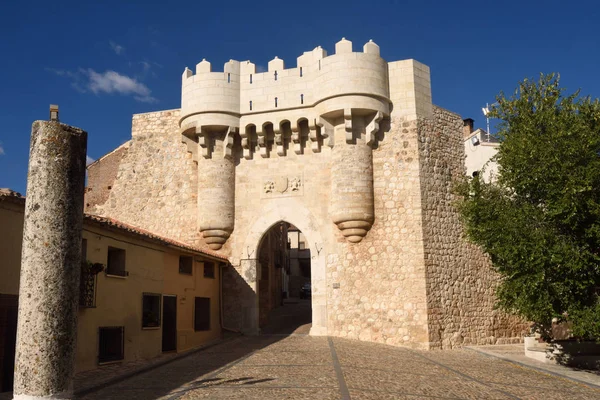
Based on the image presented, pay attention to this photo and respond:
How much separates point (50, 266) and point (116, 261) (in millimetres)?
6360

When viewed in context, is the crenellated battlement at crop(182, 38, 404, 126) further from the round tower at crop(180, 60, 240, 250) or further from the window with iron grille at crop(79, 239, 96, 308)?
the window with iron grille at crop(79, 239, 96, 308)

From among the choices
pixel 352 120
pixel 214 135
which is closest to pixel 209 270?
pixel 214 135

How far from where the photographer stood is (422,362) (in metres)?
13.4

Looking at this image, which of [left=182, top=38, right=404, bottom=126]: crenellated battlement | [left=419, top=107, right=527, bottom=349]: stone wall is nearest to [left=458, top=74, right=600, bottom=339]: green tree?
[left=419, top=107, right=527, bottom=349]: stone wall

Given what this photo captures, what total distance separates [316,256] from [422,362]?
555 centimetres

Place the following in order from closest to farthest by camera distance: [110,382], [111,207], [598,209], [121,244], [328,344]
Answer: [110,382] → [598,209] → [121,244] → [328,344] → [111,207]

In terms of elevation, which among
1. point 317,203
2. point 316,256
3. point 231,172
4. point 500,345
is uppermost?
point 231,172

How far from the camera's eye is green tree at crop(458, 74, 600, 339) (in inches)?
496

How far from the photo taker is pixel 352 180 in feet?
57.6

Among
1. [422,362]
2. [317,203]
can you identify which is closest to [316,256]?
[317,203]

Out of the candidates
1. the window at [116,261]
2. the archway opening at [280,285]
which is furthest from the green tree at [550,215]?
the window at [116,261]

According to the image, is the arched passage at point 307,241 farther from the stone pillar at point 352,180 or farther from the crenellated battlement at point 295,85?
the crenellated battlement at point 295,85

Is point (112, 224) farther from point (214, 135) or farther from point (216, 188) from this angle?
point (214, 135)

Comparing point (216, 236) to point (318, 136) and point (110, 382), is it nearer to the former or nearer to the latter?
point (318, 136)
